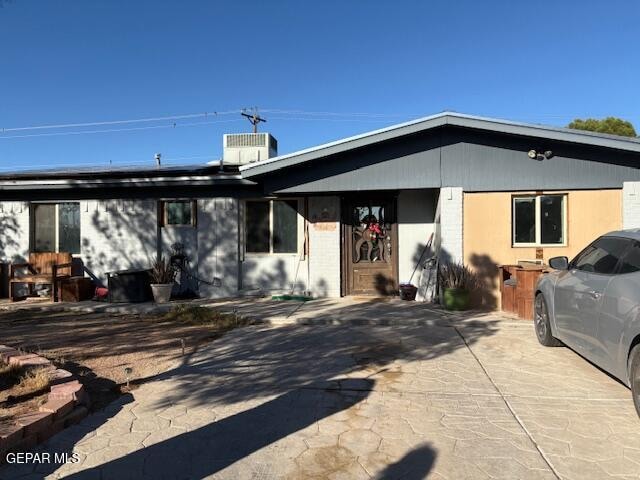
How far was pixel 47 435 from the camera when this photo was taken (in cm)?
353

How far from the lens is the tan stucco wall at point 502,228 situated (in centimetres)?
905

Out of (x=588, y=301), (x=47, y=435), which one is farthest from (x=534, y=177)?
(x=47, y=435)

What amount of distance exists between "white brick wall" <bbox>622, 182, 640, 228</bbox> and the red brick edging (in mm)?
9648

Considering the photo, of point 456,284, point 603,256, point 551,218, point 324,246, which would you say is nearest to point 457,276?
point 456,284

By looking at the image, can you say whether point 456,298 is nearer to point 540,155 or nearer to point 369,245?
point 369,245

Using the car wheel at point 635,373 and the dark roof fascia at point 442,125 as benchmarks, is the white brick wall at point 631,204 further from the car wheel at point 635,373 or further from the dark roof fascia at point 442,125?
the car wheel at point 635,373

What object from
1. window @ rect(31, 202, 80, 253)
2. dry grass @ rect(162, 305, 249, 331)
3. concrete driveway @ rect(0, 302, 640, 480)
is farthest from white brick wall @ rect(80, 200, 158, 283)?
concrete driveway @ rect(0, 302, 640, 480)

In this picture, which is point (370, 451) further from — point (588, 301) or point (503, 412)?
point (588, 301)

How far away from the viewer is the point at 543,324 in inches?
244

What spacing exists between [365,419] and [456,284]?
5.61 metres

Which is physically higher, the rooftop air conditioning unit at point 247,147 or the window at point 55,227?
the rooftop air conditioning unit at point 247,147

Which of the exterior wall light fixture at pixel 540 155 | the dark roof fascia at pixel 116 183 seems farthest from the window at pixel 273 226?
the exterior wall light fixture at pixel 540 155

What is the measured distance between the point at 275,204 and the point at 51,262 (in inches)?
227

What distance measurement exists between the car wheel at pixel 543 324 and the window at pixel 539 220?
3.18 metres
